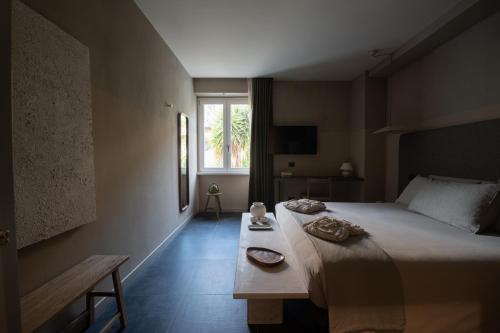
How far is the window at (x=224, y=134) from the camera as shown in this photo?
506 cm

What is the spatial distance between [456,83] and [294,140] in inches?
102

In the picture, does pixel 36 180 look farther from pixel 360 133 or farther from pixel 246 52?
pixel 360 133

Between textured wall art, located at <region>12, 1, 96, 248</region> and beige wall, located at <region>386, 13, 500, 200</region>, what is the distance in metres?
3.50

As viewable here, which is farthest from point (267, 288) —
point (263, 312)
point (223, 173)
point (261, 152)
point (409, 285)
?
point (223, 173)

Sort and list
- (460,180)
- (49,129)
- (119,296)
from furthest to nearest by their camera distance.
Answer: (460,180) < (119,296) < (49,129)

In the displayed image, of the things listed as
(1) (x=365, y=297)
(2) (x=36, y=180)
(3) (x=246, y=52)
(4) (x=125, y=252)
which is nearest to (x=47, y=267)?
(2) (x=36, y=180)

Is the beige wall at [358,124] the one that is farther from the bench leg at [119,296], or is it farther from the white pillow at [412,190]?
the bench leg at [119,296]

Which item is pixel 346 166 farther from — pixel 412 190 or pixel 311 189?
pixel 412 190

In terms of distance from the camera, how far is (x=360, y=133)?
14.3 feet

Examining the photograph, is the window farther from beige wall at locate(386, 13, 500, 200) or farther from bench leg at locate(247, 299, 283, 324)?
bench leg at locate(247, 299, 283, 324)

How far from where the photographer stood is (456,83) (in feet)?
8.66

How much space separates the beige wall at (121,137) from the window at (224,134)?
5.72ft

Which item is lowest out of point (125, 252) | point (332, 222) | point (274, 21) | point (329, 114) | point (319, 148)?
point (125, 252)

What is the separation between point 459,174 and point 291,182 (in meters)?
2.78
